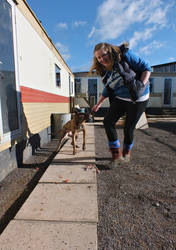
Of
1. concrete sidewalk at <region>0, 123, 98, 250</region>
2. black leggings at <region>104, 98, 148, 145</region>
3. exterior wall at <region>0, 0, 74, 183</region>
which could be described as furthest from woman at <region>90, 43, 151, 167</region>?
exterior wall at <region>0, 0, 74, 183</region>

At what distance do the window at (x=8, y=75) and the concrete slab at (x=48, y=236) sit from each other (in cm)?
170

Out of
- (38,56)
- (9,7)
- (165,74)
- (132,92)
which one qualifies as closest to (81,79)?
(165,74)

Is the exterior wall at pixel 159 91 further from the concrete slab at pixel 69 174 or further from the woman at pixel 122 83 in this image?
the concrete slab at pixel 69 174

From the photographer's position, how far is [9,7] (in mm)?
2863

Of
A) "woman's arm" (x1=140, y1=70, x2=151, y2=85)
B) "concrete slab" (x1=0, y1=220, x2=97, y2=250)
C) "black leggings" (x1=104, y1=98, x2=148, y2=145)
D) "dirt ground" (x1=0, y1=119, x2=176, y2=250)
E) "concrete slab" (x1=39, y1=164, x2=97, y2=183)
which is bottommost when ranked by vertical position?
"dirt ground" (x1=0, y1=119, x2=176, y2=250)

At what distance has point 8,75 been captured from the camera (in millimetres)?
2826

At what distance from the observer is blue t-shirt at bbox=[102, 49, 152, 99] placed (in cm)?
227

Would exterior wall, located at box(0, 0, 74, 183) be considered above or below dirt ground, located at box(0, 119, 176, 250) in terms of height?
above

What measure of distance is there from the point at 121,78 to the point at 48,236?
7.18 ft

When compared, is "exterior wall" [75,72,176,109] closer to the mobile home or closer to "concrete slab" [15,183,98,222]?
the mobile home

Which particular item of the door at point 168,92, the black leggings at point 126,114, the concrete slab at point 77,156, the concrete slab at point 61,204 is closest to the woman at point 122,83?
the black leggings at point 126,114

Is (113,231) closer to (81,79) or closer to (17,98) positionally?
(17,98)

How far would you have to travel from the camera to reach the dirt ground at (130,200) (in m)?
1.28

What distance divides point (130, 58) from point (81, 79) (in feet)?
47.6
